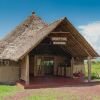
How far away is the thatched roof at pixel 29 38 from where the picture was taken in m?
22.0

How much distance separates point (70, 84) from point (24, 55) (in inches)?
160

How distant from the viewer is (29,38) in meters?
25.7

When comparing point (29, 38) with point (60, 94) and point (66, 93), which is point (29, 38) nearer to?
point (66, 93)

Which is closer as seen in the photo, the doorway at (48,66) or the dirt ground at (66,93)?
the dirt ground at (66,93)

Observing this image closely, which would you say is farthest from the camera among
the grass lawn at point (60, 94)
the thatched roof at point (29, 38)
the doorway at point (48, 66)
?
the doorway at point (48, 66)

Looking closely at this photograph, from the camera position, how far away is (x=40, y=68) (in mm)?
28547

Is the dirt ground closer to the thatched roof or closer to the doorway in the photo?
the thatched roof

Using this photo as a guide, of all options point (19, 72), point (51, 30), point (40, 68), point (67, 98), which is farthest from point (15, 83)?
point (67, 98)

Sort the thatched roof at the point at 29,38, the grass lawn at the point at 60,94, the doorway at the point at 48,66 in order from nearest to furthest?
the grass lawn at the point at 60,94, the thatched roof at the point at 29,38, the doorway at the point at 48,66

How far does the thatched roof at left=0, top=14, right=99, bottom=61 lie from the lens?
22016 millimetres

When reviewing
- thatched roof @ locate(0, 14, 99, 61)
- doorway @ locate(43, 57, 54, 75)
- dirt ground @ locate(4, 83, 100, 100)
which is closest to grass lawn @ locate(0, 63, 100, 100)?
dirt ground @ locate(4, 83, 100, 100)

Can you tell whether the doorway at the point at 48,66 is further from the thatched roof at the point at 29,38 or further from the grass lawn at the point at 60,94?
the grass lawn at the point at 60,94

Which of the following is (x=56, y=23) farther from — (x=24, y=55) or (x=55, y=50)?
(x=55, y=50)

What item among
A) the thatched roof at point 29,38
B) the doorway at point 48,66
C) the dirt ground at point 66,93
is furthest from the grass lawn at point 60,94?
the doorway at point 48,66
